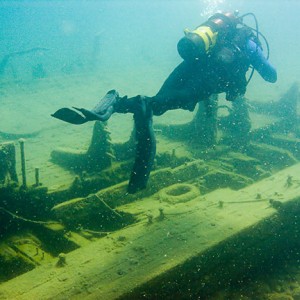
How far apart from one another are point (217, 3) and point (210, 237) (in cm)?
13187

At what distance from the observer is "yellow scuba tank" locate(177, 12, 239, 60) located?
4.63 m

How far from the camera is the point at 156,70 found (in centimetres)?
3569

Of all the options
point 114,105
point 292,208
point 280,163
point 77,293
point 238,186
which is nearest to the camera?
point 77,293

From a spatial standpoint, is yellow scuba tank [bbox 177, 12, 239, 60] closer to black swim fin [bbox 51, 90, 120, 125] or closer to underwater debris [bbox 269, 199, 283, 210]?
black swim fin [bbox 51, 90, 120, 125]

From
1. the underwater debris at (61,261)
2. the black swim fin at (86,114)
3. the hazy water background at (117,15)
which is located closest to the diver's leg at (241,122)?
the black swim fin at (86,114)

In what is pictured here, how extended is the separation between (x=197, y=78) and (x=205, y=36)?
24.5 inches

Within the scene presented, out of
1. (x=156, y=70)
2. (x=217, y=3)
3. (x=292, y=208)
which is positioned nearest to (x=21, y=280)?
(x=292, y=208)

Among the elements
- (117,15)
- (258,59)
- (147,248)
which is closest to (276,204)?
(147,248)

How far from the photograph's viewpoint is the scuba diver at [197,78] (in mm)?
4352

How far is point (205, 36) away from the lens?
4.74 meters

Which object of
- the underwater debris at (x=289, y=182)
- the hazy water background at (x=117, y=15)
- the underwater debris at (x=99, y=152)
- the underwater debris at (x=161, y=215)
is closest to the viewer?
the underwater debris at (x=161, y=215)

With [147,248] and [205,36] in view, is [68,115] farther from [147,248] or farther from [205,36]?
[205,36]

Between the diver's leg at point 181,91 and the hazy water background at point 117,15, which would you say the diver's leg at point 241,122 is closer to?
the diver's leg at point 181,91

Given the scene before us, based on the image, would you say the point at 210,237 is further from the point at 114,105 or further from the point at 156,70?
A: the point at 156,70
